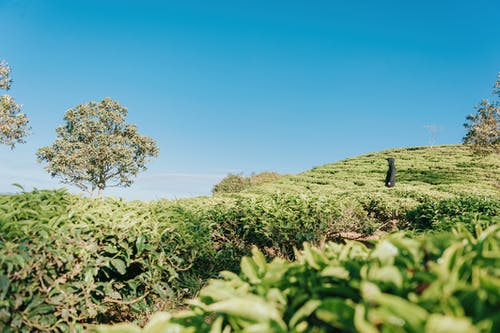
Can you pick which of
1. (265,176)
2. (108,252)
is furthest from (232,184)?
(108,252)

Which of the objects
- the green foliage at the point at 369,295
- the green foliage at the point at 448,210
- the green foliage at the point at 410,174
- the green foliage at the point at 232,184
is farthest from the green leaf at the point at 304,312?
the green foliage at the point at 232,184

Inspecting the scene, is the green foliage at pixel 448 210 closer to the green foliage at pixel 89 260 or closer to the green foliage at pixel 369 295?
the green foliage at pixel 89 260

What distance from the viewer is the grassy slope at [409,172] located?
19719 millimetres

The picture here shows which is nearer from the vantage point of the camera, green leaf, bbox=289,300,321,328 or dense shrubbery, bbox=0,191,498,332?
green leaf, bbox=289,300,321,328

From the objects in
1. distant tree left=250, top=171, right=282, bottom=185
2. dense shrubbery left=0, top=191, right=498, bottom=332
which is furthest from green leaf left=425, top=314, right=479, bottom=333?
distant tree left=250, top=171, right=282, bottom=185

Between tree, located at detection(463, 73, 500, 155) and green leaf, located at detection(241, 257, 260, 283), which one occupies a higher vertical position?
tree, located at detection(463, 73, 500, 155)

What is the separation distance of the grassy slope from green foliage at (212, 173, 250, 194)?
4156 millimetres

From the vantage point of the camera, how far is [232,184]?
29.3 meters

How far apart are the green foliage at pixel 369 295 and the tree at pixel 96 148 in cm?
3343

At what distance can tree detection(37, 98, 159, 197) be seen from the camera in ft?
107

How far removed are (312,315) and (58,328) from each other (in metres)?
2.79

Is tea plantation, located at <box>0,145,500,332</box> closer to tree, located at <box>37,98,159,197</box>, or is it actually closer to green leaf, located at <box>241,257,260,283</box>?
green leaf, located at <box>241,257,260,283</box>

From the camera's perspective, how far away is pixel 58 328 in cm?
319

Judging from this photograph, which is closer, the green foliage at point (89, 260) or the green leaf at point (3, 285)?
the green leaf at point (3, 285)
